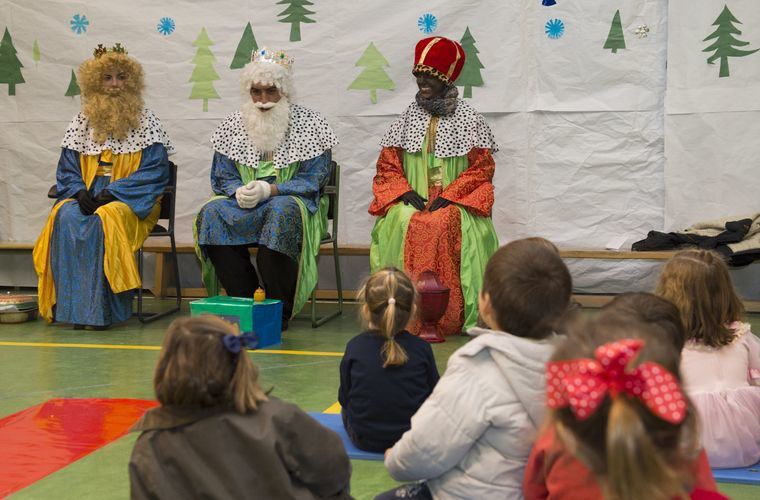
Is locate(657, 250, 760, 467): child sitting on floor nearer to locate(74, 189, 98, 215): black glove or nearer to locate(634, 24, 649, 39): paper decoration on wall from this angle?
locate(634, 24, 649, 39): paper decoration on wall

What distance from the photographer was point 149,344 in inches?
193

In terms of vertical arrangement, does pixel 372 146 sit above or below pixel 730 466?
above

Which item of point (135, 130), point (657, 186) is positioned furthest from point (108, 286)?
point (657, 186)

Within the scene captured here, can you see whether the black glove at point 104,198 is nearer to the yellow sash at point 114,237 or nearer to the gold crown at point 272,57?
the yellow sash at point 114,237

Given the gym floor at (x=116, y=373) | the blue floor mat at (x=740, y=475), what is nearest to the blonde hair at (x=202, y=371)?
the gym floor at (x=116, y=373)

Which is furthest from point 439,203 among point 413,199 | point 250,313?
point 250,313

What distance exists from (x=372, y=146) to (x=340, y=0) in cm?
103

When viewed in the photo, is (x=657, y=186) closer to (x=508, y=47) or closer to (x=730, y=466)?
(x=508, y=47)

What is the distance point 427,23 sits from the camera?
6.18 metres

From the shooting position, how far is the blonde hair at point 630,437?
3.98 ft

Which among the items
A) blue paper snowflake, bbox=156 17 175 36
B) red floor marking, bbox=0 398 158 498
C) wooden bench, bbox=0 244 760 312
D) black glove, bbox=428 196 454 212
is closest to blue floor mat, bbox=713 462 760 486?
red floor marking, bbox=0 398 158 498

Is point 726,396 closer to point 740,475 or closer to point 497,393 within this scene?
point 740,475

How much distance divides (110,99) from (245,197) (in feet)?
3.96

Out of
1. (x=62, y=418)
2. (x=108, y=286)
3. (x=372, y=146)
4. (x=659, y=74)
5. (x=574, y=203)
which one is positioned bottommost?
(x=62, y=418)
